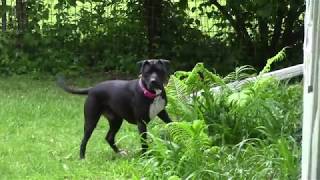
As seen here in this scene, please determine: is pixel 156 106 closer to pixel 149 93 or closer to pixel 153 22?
pixel 149 93

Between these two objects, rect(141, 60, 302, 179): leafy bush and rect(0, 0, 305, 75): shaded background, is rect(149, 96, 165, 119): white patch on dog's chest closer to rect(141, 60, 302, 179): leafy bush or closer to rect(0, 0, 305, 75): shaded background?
rect(141, 60, 302, 179): leafy bush

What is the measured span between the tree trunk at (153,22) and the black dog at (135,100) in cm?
548

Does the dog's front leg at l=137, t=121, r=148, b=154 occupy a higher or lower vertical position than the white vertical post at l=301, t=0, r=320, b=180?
lower

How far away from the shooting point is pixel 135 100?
6.45m

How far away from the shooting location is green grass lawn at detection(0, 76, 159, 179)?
607 centimetres

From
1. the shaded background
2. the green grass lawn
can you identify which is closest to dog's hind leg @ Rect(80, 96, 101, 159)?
the green grass lawn

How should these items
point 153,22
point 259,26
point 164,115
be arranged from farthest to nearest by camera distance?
point 153,22 → point 259,26 → point 164,115

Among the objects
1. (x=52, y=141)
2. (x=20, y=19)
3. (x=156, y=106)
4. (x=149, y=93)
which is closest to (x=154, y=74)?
(x=149, y=93)

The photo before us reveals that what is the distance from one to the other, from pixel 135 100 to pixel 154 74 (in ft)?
1.07

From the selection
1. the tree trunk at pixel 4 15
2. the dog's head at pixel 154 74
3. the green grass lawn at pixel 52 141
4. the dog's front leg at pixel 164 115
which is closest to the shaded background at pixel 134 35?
the tree trunk at pixel 4 15

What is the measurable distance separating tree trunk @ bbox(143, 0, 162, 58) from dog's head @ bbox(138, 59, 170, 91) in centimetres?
574

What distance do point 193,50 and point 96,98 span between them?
5.53 metres

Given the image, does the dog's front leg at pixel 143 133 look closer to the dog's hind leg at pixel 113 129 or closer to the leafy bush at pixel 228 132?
the leafy bush at pixel 228 132

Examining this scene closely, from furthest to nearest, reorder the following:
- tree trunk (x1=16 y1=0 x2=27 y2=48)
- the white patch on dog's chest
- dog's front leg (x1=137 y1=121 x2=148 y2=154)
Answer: tree trunk (x1=16 y1=0 x2=27 y2=48) < the white patch on dog's chest < dog's front leg (x1=137 y1=121 x2=148 y2=154)
